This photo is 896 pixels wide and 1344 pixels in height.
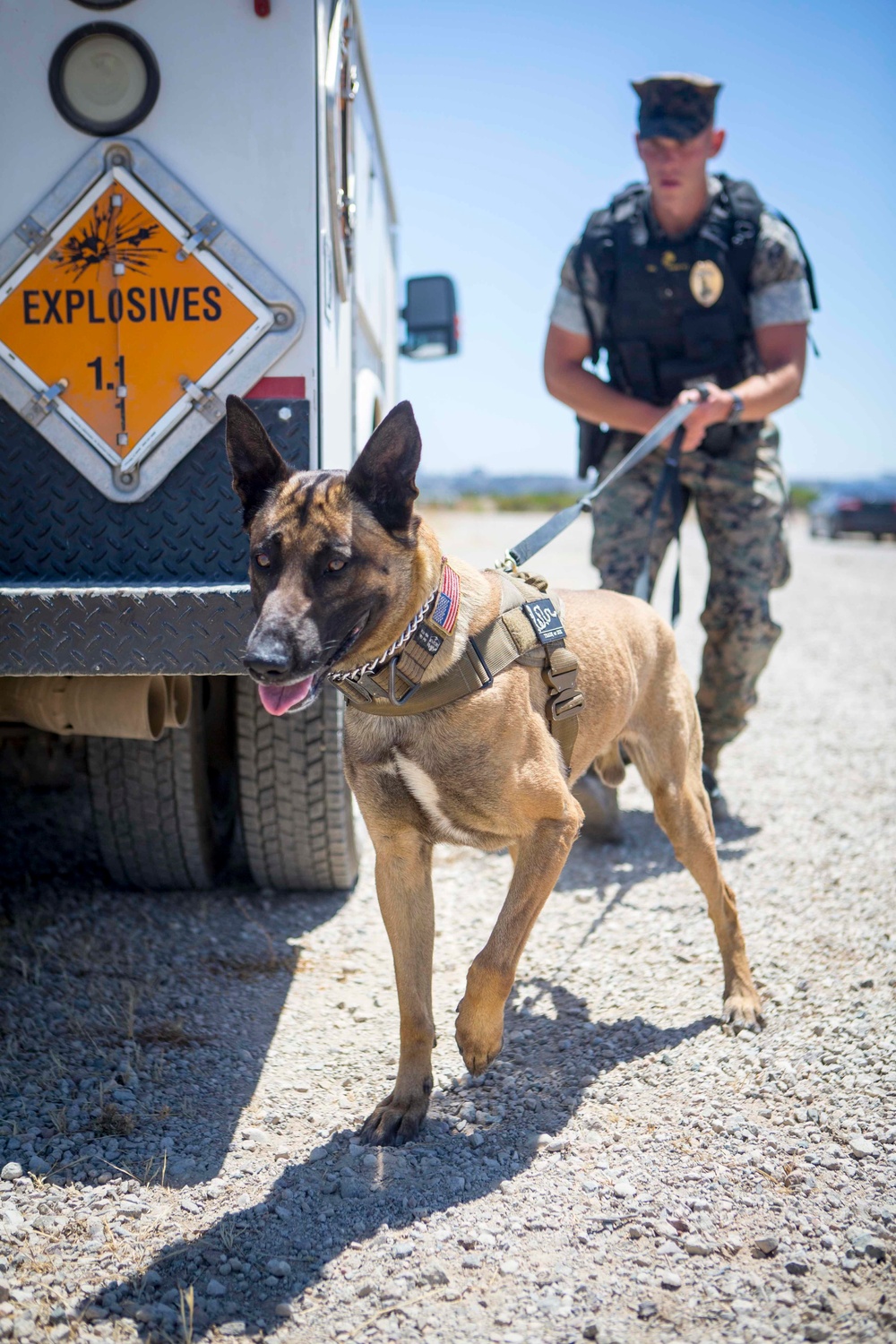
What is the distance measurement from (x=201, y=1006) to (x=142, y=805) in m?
0.79

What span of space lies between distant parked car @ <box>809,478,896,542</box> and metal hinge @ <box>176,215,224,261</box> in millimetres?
28340

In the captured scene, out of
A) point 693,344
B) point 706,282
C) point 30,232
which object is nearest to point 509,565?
point 30,232

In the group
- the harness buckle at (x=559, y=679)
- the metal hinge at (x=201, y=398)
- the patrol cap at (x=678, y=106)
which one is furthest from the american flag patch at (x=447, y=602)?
the patrol cap at (x=678, y=106)

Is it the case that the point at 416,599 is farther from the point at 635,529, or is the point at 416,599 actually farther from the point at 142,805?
the point at 635,529

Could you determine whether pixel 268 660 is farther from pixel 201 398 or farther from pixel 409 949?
pixel 201 398

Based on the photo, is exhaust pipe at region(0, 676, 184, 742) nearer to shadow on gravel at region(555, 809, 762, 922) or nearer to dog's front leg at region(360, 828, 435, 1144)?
dog's front leg at region(360, 828, 435, 1144)

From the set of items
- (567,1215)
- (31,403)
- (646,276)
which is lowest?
(567,1215)

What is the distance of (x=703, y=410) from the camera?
13.2ft

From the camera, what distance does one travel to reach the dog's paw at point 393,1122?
2447 millimetres

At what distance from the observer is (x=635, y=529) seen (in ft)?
14.9

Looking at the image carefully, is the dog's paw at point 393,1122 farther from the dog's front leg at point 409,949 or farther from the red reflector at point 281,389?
the red reflector at point 281,389

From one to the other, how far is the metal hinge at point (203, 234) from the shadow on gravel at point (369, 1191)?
2304 millimetres

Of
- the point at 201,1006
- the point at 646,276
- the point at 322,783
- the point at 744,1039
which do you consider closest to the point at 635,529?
the point at 646,276

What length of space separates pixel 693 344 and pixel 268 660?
10.4 feet
